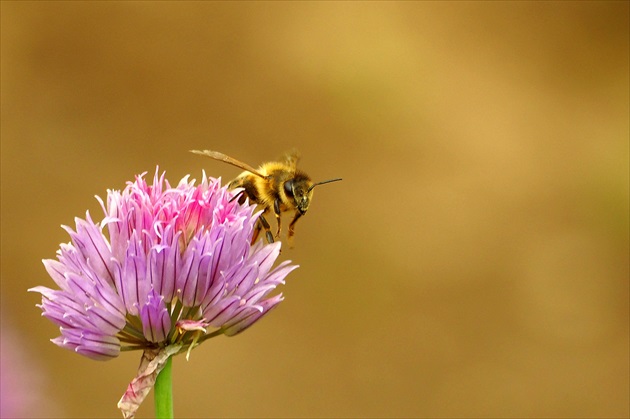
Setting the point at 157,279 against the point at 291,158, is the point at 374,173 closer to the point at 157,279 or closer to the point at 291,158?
the point at 291,158

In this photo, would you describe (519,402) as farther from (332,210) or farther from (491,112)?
(491,112)

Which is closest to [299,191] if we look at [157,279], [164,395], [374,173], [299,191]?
[299,191]

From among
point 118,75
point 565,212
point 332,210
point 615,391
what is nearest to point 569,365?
point 615,391

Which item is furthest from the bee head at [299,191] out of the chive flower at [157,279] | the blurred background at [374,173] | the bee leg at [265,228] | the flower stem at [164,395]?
the blurred background at [374,173]

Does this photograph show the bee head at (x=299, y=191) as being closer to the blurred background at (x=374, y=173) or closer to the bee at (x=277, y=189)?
the bee at (x=277, y=189)

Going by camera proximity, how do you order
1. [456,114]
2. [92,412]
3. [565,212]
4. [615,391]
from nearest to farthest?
[92,412]
[615,391]
[565,212]
[456,114]

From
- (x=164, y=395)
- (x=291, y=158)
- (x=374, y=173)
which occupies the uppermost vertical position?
(x=291, y=158)
